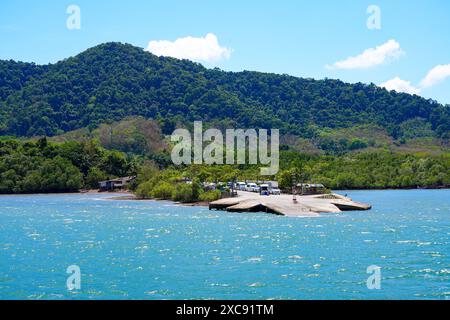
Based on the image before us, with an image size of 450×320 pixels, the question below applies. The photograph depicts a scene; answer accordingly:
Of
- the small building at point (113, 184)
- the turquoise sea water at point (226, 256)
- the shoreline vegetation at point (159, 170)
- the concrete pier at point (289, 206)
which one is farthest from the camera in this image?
the small building at point (113, 184)

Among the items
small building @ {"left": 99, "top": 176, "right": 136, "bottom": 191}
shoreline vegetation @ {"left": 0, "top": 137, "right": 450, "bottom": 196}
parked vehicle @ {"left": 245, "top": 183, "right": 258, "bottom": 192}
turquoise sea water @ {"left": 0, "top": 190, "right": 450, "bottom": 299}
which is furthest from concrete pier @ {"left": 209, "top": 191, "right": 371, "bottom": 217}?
small building @ {"left": 99, "top": 176, "right": 136, "bottom": 191}

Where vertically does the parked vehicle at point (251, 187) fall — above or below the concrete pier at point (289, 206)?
above

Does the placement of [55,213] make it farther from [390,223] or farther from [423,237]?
[423,237]

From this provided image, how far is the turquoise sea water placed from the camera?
29250 millimetres

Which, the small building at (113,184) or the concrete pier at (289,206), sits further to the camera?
the small building at (113,184)

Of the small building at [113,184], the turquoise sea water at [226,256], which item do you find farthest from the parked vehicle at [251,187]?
the turquoise sea water at [226,256]

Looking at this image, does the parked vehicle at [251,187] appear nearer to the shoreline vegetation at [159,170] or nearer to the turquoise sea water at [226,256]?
the shoreline vegetation at [159,170]

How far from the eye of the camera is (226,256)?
38281 mm

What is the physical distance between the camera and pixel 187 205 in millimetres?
83688

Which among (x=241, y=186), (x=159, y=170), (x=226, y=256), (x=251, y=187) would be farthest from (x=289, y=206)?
(x=159, y=170)

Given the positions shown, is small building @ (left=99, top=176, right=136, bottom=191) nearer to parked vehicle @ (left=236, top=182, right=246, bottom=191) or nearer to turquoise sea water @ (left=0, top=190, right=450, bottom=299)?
parked vehicle @ (left=236, top=182, right=246, bottom=191)

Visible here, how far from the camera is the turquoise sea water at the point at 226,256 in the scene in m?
29.2
